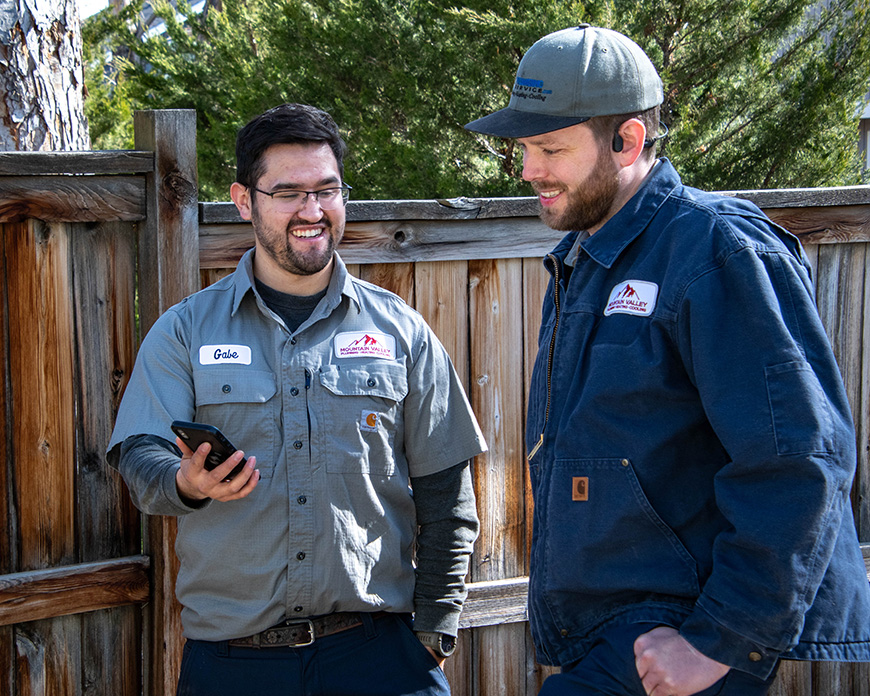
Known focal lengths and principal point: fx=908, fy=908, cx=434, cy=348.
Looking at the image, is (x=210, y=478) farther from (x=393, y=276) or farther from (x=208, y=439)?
(x=393, y=276)

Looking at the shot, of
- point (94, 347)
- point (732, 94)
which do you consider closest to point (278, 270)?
point (94, 347)

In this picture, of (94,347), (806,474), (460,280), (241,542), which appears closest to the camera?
(806,474)

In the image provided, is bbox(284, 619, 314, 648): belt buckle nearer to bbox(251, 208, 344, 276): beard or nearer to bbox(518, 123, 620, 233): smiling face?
bbox(251, 208, 344, 276): beard

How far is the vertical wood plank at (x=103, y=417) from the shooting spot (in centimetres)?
262

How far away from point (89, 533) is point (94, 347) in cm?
55

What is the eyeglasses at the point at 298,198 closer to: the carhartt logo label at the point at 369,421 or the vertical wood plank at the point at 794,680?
the carhartt logo label at the point at 369,421

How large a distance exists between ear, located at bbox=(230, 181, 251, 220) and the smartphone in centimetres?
74

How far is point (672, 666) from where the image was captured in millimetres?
1590

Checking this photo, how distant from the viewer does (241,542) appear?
2184mm

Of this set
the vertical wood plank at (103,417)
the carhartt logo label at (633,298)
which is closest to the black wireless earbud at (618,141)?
the carhartt logo label at (633,298)

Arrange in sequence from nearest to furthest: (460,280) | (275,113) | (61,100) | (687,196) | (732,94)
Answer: (687,196) → (275,113) → (460,280) → (61,100) → (732,94)

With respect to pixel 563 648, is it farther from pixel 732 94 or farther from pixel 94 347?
pixel 732 94

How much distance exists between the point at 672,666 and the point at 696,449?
0.39 meters

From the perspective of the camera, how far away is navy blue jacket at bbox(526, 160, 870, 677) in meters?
1.52
